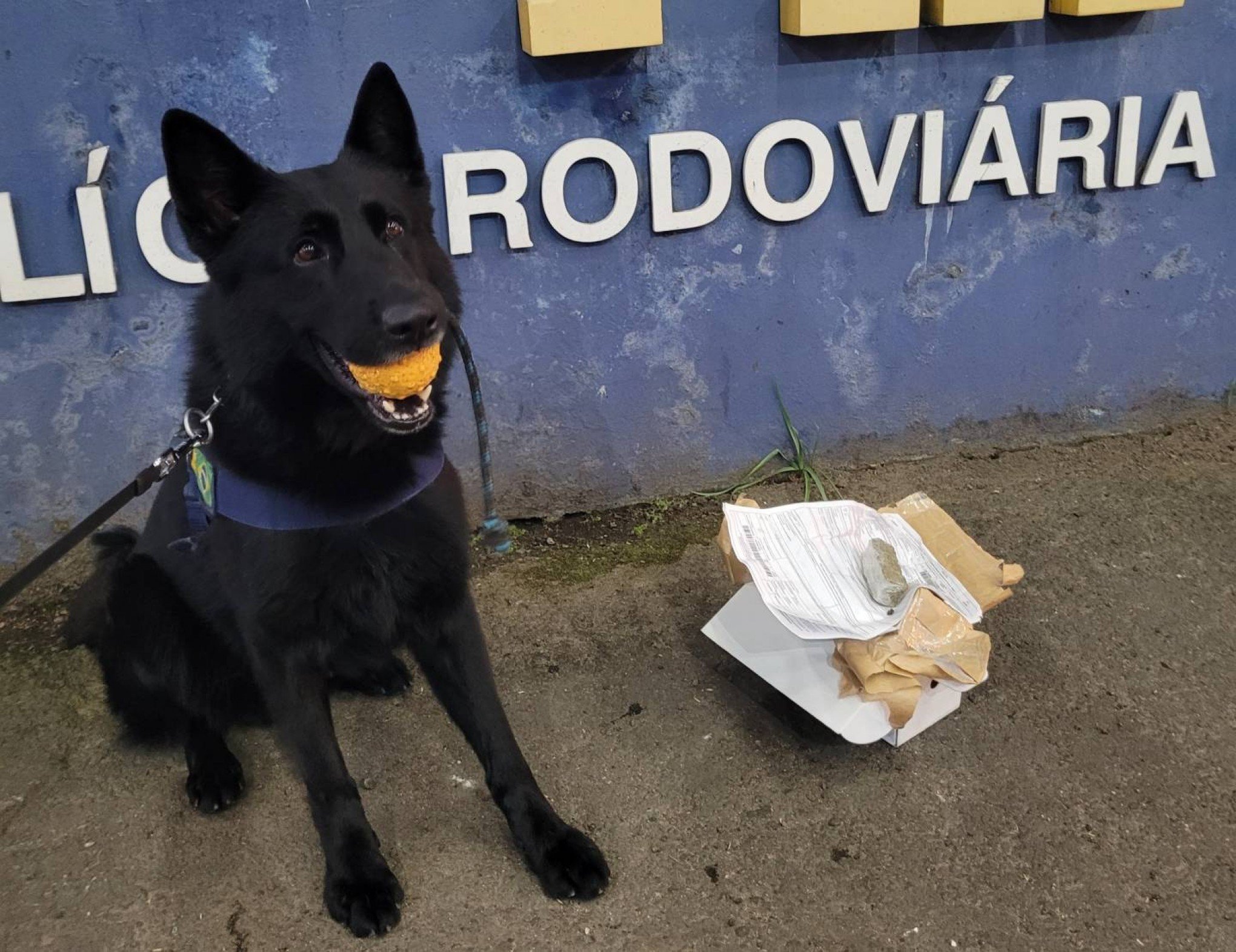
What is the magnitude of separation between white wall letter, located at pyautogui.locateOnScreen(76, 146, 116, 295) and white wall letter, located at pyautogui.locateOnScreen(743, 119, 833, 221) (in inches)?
64.3

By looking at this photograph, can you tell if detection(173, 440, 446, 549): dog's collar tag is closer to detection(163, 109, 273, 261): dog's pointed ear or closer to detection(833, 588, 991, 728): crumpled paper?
detection(163, 109, 273, 261): dog's pointed ear

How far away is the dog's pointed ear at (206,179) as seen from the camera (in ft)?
5.18

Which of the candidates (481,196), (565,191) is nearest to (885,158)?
(565,191)

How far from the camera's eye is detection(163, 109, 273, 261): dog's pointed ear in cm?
158

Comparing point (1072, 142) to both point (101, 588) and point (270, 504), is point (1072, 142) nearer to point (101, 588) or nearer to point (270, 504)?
point (270, 504)

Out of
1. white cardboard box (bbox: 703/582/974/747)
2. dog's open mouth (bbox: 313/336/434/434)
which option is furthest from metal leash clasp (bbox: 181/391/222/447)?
white cardboard box (bbox: 703/582/974/747)

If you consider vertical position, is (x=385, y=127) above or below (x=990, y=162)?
above

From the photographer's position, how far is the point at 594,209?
279cm

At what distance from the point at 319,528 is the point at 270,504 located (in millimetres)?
94

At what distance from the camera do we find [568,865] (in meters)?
1.88

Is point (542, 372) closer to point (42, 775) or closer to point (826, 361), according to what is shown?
point (826, 361)

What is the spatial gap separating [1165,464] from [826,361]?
114cm

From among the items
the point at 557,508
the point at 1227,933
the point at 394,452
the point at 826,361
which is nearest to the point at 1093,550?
Answer: the point at 826,361

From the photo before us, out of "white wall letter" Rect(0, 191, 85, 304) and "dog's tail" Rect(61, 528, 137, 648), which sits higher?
"white wall letter" Rect(0, 191, 85, 304)
